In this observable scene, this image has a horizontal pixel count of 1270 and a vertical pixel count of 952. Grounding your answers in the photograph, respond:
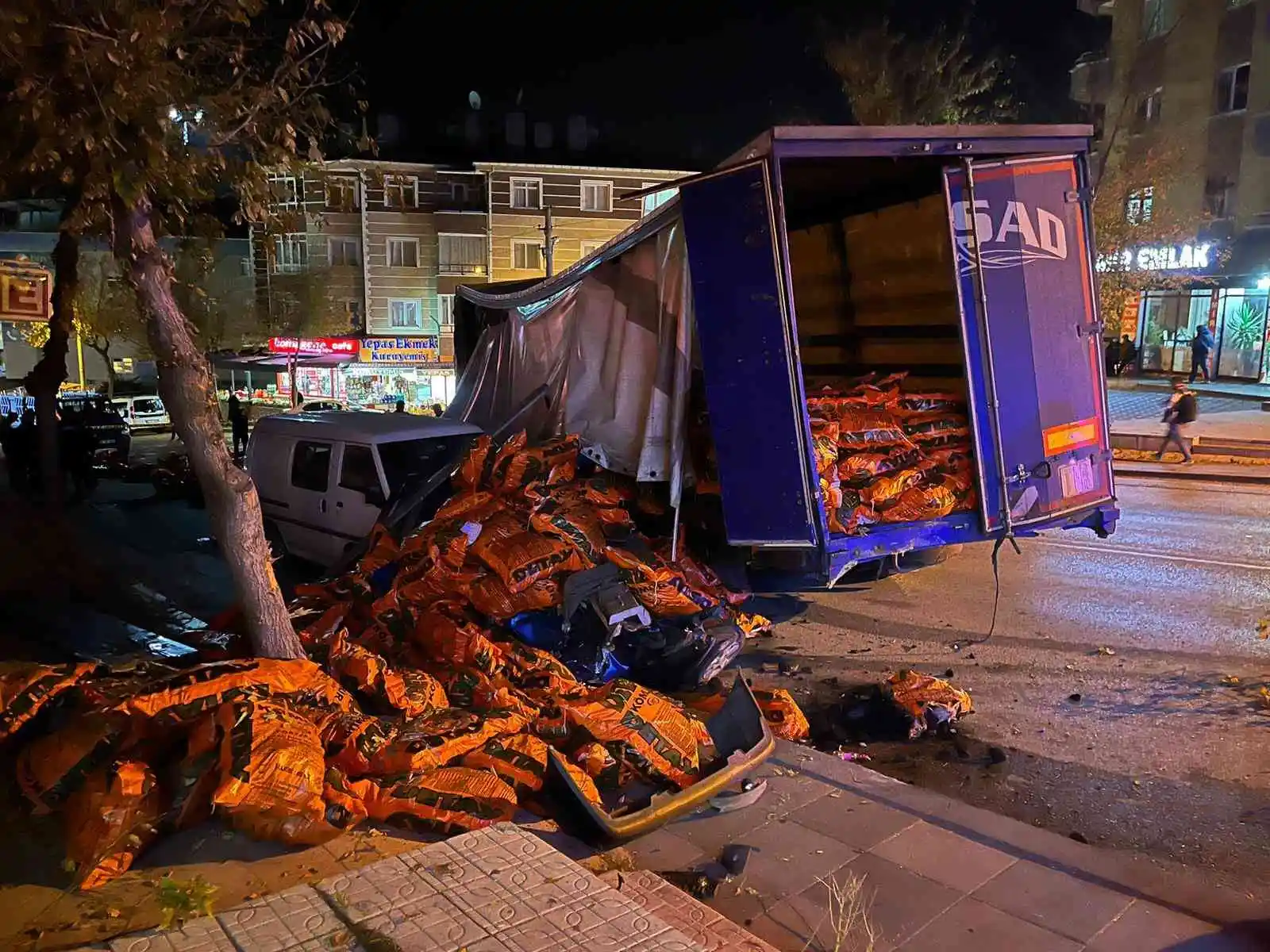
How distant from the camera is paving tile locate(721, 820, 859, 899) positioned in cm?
364

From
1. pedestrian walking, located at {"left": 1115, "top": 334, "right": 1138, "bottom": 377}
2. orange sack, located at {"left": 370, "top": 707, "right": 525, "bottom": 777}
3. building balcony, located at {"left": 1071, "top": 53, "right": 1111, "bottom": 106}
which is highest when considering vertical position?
building balcony, located at {"left": 1071, "top": 53, "right": 1111, "bottom": 106}

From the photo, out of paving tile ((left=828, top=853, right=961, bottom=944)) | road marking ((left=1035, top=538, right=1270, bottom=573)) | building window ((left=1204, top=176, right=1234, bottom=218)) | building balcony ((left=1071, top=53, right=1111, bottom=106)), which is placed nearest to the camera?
paving tile ((left=828, top=853, right=961, bottom=944))

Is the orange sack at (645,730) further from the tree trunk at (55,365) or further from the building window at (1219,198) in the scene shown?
the building window at (1219,198)

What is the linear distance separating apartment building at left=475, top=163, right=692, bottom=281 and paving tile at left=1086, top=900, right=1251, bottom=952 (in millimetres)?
38387

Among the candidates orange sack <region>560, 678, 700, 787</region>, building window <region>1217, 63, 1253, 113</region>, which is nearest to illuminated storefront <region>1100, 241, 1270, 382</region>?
building window <region>1217, 63, 1253, 113</region>

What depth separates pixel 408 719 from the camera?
180 inches

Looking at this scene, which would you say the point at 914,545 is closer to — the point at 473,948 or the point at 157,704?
the point at 473,948

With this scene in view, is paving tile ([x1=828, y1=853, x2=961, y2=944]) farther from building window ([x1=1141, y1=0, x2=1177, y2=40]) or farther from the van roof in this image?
building window ([x1=1141, y1=0, x2=1177, y2=40])

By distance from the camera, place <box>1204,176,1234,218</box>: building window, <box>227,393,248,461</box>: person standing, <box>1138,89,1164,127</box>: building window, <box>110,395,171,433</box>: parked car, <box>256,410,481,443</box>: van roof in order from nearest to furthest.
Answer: <box>256,410,481,443</box>: van roof, <box>227,393,248,461</box>: person standing, <box>1204,176,1234,218</box>: building window, <box>1138,89,1164,127</box>: building window, <box>110,395,171,433</box>: parked car

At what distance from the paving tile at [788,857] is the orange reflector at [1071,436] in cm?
368

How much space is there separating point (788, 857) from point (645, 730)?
956mm

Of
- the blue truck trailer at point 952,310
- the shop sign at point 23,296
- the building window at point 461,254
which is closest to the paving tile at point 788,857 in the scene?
the blue truck trailer at point 952,310

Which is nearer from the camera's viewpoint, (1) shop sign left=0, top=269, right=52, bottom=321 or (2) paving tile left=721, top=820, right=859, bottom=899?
(2) paving tile left=721, top=820, right=859, bottom=899

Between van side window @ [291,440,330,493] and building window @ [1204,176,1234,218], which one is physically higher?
building window @ [1204,176,1234,218]
